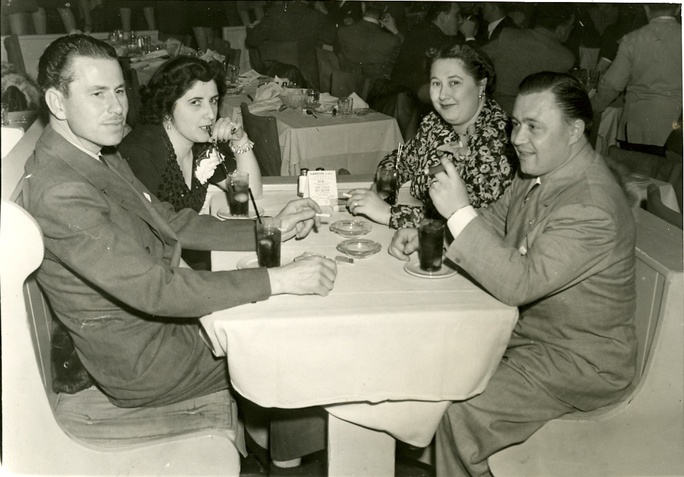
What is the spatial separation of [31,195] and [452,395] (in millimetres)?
1200

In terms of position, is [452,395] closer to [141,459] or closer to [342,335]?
[342,335]

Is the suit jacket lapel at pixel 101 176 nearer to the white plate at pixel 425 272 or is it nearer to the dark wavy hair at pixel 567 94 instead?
the white plate at pixel 425 272

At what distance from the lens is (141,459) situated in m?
1.75

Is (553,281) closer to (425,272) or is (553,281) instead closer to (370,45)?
(425,272)

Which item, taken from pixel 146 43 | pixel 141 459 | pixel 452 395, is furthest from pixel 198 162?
pixel 146 43

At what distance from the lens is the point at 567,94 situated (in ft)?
6.15

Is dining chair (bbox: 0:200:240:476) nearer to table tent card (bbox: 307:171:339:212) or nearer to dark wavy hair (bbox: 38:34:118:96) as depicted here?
dark wavy hair (bbox: 38:34:118:96)

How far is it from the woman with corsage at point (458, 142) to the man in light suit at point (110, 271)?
0.65 meters

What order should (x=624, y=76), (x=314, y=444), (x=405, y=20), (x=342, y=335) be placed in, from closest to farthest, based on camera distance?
1. (x=342, y=335)
2. (x=314, y=444)
3. (x=624, y=76)
4. (x=405, y=20)

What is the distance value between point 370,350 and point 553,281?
51 cm

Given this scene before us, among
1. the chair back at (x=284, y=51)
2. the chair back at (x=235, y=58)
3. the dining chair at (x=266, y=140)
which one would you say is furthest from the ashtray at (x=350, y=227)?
the chair back at (x=284, y=51)

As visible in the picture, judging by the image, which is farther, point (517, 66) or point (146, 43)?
point (146, 43)

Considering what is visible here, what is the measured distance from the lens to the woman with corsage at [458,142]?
2.44 meters

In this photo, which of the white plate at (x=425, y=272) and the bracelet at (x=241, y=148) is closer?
the white plate at (x=425, y=272)
